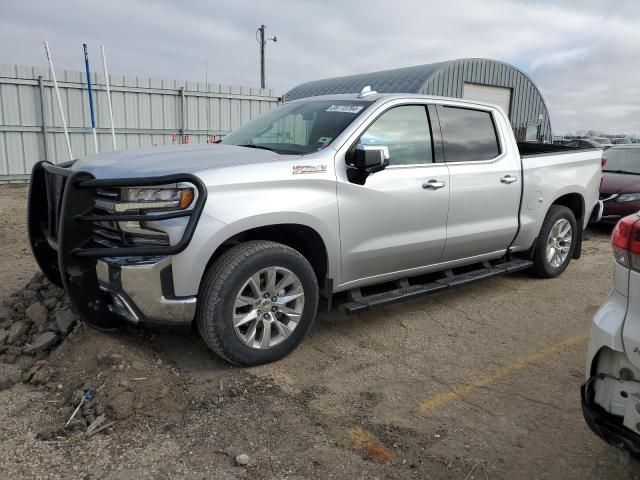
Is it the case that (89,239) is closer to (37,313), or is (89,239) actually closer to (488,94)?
(37,313)

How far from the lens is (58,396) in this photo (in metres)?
3.23

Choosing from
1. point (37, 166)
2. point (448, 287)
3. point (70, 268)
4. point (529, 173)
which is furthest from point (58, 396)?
point (529, 173)

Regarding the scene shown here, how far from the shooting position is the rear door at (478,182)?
4660mm

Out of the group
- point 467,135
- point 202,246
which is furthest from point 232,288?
point 467,135

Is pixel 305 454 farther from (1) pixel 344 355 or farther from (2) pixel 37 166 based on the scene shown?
(2) pixel 37 166

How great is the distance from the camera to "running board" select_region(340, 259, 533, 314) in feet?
13.2

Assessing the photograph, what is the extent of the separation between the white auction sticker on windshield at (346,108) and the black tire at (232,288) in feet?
4.31

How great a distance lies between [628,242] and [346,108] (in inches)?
102

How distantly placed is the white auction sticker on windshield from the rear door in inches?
33.6

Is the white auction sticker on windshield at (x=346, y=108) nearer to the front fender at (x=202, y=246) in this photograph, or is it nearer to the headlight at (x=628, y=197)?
the front fender at (x=202, y=246)

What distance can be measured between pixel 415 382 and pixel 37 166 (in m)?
3.13

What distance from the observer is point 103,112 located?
13.1 metres

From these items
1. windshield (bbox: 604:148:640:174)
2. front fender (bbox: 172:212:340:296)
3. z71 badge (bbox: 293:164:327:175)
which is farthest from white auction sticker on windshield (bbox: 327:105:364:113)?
windshield (bbox: 604:148:640:174)

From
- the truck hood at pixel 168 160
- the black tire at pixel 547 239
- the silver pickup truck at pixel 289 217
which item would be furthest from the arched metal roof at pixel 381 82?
the truck hood at pixel 168 160
